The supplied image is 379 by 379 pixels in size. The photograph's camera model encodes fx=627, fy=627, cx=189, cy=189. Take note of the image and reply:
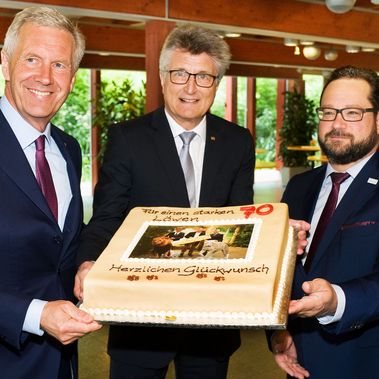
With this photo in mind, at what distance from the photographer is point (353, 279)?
185cm

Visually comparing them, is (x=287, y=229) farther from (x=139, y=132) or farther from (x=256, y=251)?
(x=139, y=132)

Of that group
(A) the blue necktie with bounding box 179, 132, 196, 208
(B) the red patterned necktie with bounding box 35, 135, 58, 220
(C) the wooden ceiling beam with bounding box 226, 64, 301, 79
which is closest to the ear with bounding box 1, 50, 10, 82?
(B) the red patterned necktie with bounding box 35, 135, 58, 220

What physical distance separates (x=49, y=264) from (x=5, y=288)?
16 cm

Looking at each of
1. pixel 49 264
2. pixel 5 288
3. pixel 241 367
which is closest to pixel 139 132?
pixel 49 264

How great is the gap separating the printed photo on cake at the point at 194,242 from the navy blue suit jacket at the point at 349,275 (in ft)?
1.62

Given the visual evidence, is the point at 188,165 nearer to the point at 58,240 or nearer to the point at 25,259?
the point at 58,240

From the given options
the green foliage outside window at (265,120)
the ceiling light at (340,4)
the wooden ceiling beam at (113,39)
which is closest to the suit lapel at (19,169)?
the ceiling light at (340,4)

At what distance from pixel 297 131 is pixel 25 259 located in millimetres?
12977

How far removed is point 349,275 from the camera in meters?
1.95

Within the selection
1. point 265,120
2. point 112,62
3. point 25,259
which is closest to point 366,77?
point 25,259

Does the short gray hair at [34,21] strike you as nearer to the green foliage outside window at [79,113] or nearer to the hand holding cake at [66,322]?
the hand holding cake at [66,322]

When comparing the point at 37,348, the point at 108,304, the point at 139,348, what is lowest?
the point at 139,348

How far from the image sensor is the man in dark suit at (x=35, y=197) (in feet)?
5.83

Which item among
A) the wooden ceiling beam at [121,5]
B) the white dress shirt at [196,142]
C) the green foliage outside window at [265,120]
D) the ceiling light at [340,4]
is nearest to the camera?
the white dress shirt at [196,142]
